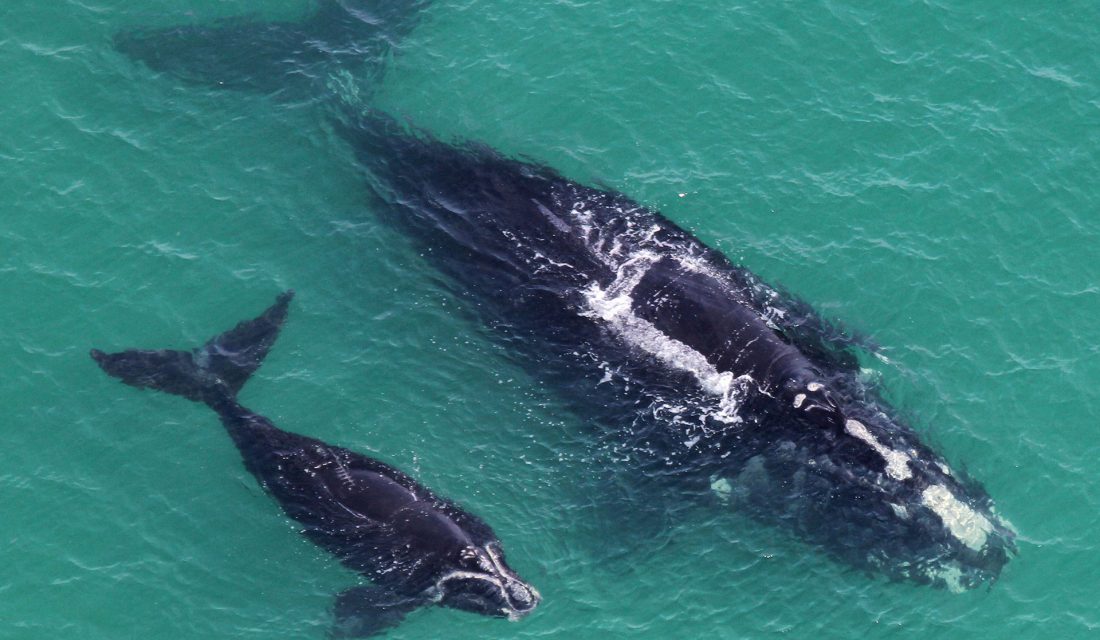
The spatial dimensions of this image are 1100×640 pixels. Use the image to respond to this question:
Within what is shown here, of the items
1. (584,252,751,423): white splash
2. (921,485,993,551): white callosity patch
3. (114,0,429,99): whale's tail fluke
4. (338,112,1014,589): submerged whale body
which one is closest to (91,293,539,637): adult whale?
(338,112,1014,589): submerged whale body

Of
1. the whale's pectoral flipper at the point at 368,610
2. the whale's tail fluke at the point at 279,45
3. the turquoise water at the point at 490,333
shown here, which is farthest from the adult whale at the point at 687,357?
the whale's pectoral flipper at the point at 368,610

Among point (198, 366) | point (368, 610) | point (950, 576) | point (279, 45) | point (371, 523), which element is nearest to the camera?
point (368, 610)

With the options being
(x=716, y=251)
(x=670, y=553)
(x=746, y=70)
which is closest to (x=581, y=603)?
(x=670, y=553)

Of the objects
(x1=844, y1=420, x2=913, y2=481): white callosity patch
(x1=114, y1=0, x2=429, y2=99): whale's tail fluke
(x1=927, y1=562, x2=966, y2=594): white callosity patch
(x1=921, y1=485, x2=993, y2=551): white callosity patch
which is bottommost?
(x1=927, y1=562, x2=966, y2=594): white callosity patch

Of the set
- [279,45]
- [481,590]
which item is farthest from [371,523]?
[279,45]

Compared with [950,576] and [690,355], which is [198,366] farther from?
[950,576]

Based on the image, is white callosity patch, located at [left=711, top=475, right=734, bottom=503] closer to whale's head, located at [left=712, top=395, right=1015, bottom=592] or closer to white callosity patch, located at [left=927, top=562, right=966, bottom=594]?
whale's head, located at [left=712, top=395, right=1015, bottom=592]

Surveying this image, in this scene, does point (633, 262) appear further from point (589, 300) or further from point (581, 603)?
point (581, 603)
